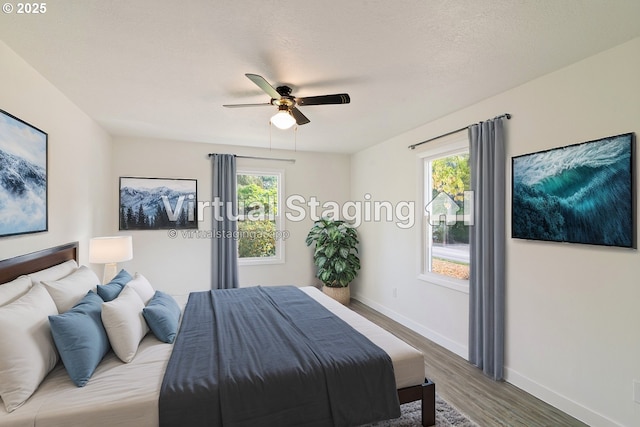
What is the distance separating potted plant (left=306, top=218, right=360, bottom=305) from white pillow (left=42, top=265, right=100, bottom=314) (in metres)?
3.19

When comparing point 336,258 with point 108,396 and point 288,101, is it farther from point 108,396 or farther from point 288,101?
point 108,396

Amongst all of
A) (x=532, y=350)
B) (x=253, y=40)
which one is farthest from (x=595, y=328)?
(x=253, y=40)

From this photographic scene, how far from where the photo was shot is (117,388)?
63.6 inches

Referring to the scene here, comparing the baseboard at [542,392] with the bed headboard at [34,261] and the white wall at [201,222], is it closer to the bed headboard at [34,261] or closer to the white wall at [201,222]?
the white wall at [201,222]

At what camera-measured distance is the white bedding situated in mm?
1429

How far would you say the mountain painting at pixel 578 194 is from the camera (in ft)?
6.48

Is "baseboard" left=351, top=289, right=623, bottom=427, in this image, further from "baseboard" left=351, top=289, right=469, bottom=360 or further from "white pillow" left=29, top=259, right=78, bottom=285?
"white pillow" left=29, top=259, right=78, bottom=285

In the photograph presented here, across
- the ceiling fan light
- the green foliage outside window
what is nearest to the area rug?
the ceiling fan light

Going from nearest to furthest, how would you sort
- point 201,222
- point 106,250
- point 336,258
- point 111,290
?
1. point 111,290
2. point 106,250
3. point 201,222
4. point 336,258

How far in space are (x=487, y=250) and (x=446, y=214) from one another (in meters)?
0.84

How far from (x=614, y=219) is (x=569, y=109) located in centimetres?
87

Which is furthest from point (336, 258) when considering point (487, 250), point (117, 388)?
point (117, 388)

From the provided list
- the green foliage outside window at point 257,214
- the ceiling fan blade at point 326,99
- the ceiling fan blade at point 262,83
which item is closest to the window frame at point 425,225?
the ceiling fan blade at point 326,99

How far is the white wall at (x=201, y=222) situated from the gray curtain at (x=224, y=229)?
13 cm
